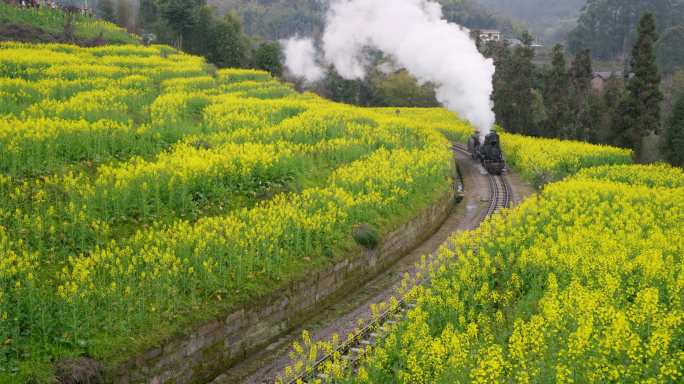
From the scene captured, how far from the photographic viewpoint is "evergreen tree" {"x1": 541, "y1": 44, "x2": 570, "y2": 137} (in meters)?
48.8

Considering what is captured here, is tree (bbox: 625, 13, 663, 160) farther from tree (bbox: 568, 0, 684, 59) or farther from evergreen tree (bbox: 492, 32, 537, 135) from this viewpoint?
tree (bbox: 568, 0, 684, 59)

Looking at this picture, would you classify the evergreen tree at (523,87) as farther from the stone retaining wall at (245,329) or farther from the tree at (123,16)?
the tree at (123,16)

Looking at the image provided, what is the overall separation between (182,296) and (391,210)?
11.3m

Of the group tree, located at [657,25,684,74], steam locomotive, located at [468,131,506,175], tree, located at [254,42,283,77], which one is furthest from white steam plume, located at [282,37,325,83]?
tree, located at [657,25,684,74]

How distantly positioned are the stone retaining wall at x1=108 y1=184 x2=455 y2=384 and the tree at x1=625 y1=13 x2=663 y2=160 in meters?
27.8

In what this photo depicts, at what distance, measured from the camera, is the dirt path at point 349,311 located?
600 inches

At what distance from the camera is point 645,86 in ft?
135

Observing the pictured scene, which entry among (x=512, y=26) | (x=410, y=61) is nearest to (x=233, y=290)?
(x=410, y=61)

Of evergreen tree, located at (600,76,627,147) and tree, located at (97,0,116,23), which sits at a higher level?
tree, located at (97,0,116,23)

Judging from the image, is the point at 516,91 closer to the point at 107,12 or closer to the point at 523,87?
the point at 523,87

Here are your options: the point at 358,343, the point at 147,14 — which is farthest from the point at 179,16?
the point at 358,343

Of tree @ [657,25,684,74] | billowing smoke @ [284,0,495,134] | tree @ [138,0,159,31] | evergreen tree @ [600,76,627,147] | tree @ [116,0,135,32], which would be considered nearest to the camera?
billowing smoke @ [284,0,495,134]

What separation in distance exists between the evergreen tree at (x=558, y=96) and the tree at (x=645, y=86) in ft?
23.0

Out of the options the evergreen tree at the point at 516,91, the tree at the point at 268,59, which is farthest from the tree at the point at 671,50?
the tree at the point at 268,59
